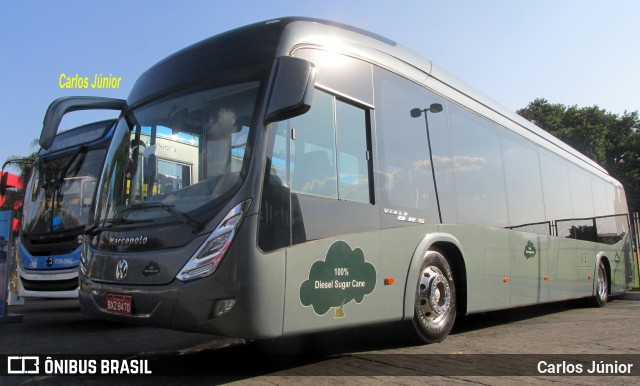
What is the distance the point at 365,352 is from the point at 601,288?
27.9 feet

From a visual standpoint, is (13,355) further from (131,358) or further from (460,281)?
(460,281)

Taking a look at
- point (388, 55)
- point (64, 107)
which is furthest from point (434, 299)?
point (64, 107)

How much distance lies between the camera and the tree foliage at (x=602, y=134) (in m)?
41.6

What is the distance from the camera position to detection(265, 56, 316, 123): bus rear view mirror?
3961 mm

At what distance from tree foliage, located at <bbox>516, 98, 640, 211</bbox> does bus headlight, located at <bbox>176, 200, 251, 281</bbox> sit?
42994mm

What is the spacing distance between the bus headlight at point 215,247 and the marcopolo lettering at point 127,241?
0.61 metres

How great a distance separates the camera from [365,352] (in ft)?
17.8

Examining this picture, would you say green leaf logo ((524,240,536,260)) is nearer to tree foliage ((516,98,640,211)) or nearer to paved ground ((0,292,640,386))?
paved ground ((0,292,640,386))

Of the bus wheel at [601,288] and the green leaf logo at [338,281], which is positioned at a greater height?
the green leaf logo at [338,281]

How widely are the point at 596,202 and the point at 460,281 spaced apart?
8.42 m

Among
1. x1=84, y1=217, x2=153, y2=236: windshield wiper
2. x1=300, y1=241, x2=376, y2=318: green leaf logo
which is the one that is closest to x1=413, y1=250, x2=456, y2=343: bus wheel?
x1=300, y1=241, x2=376, y2=318: green leaf logo

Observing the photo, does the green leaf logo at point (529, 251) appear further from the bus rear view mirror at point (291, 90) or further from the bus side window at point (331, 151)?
the bus rear view mirror at point (291, 90)

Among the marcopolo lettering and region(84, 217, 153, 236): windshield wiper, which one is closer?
the marcopolo lettering

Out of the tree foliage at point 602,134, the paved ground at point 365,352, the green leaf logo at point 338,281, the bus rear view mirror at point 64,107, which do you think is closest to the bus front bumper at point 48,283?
the paved ground at point 365,352
